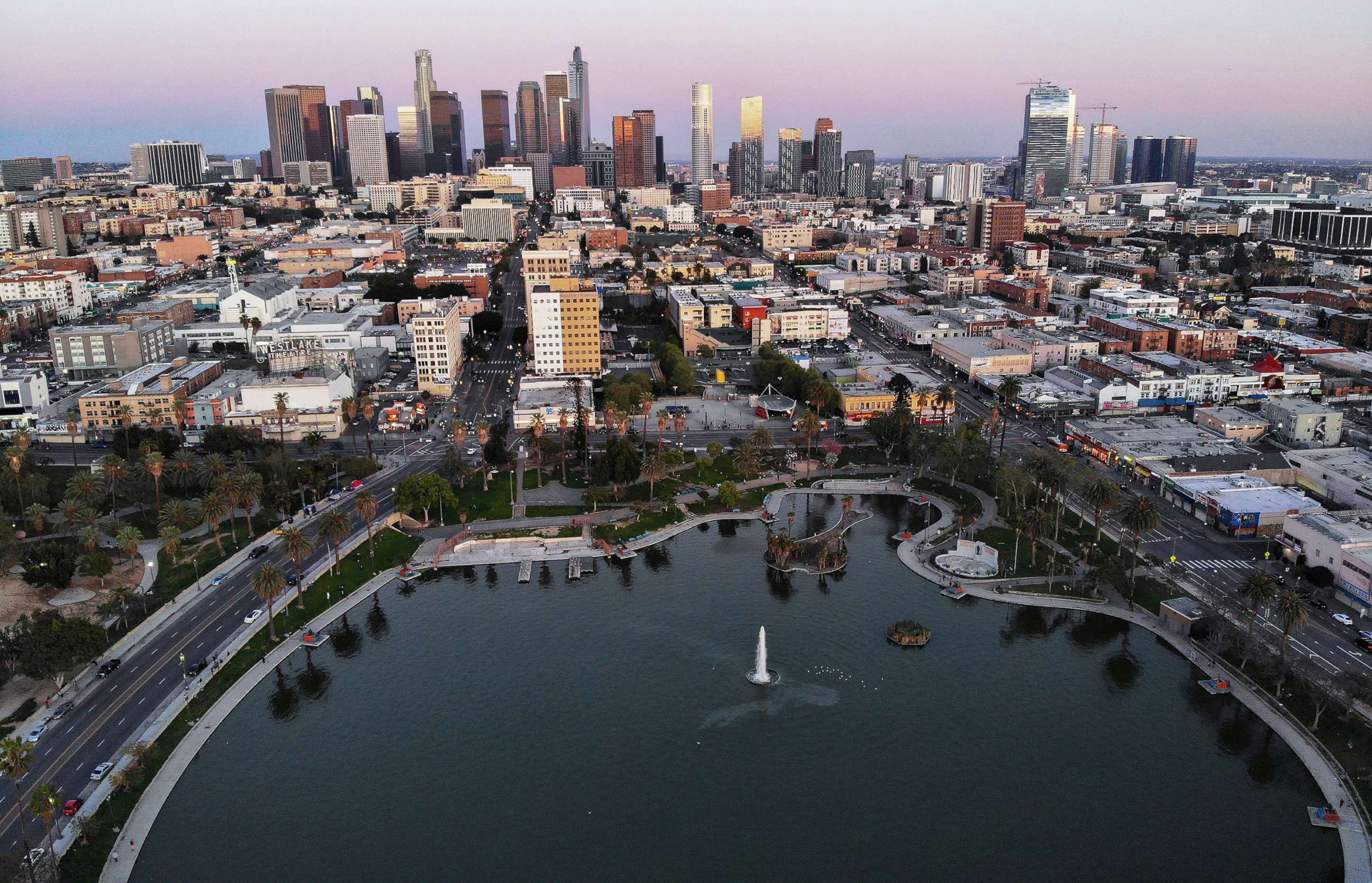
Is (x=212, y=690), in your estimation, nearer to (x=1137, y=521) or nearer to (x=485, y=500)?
(x=485, y=500)

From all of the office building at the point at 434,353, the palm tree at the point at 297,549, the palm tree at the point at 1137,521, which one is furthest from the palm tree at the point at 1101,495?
the office building at the point at 434,353

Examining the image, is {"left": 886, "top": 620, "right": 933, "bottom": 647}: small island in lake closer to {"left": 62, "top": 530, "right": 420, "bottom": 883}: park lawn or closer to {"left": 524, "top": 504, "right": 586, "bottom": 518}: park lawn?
{"left": 524, "top": 504, "right": 586, "bottom": 518}: park lawn

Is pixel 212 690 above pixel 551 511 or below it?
below

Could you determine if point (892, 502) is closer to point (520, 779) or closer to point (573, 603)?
point (573, 603)

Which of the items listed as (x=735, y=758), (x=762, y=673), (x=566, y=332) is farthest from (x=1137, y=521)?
(x=566, y=332)

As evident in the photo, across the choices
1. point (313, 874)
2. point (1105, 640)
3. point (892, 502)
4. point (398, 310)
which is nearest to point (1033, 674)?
point (1105, 640)

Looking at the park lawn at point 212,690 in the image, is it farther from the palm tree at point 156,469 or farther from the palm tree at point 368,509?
the palm tree at point 156,469
